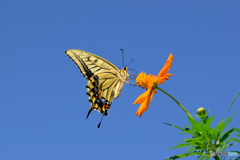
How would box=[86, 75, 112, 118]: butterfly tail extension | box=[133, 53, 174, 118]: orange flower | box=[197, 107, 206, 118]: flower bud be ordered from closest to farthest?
box=[197, 107, 206, 118]: flower bud, box=[133, 53, 174, 118]: orange flower, box=[86, 75, 112, 118]: butterfly tail extension

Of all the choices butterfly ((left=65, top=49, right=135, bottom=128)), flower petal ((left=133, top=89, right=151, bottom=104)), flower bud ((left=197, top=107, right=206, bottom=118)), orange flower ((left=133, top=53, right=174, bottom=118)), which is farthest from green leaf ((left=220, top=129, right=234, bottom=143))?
butterfly ((left=65, top=49, right=135, bottom=128))

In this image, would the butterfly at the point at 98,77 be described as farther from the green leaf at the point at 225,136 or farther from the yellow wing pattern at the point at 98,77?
the green leaf at the point at 225,136

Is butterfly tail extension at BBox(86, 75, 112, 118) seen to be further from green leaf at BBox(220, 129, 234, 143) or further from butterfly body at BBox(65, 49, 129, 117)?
green leaf at BBox(220, 129, 234, 143)

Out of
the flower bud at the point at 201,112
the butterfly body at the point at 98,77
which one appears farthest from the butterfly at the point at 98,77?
the flower bud at the point at 201,112

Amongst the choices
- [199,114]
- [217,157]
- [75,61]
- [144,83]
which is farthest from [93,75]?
[217,157]

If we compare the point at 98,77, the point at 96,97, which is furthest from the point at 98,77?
the point at 96,97
